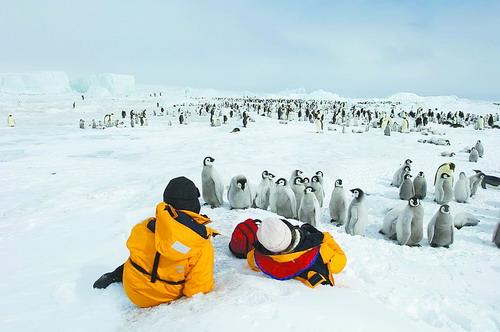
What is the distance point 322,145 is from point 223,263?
13516mm

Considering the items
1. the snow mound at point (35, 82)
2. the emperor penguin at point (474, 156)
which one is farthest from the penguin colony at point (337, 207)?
the snow mound at point (35, 82)

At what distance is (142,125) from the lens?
2375cm

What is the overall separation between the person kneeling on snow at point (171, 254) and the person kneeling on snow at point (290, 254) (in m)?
0.45

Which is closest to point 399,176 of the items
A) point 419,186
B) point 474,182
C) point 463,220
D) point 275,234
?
point 419,186

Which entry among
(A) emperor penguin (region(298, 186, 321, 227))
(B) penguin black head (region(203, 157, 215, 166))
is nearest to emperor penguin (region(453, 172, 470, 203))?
(A) emperor penguin (region(298, 186, 321, 227))

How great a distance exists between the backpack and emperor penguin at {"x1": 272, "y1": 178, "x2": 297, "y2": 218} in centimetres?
346

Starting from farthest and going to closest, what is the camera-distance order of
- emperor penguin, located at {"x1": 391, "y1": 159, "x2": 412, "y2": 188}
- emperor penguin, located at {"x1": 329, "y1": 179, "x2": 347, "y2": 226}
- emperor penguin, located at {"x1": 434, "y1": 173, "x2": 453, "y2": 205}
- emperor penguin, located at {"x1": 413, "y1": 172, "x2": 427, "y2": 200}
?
emperor penguin, located at {"x1": 391, "y1": 159, "x2": 412, "y2": 188} → emperor penguin, located at {"x1": 413, "y1": 172, "x2": 427, "y2": 200} → emperor penguin, located at {"x1": 434, "y1": 173, "x2": 453, "y2": 205} → emperor penguin, located at {"x1": 329, "y1": 179, "x2": 347, "y2": 226}

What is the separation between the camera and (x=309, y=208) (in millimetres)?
6820

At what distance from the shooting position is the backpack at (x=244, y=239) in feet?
11.8

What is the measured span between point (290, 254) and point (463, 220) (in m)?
5.98

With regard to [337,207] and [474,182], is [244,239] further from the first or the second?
[474,182]

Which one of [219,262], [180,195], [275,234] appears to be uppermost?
[180,195]

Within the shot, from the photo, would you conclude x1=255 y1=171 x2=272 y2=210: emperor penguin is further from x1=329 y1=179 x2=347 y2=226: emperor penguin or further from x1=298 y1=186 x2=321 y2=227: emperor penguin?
x1=329 y1=179 x2=347 y2=226: emperor penguin

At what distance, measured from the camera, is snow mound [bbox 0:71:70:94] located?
214 feet
